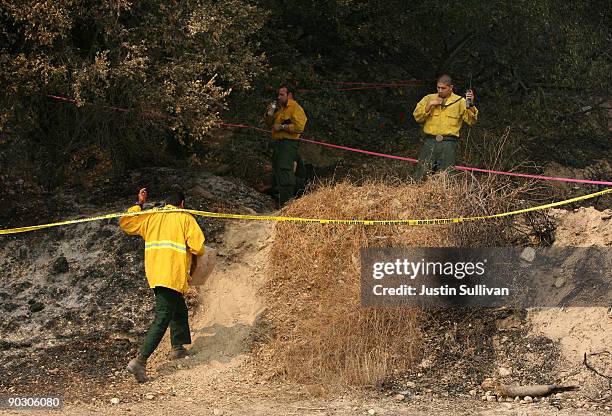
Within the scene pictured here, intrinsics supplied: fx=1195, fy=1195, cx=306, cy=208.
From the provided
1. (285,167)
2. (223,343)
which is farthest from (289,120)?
(223,343)

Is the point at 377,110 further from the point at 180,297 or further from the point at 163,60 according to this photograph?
the point at 180,297

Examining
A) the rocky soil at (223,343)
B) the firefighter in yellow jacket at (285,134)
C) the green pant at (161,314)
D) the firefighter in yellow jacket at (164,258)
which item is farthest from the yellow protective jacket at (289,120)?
the green pant at (161,314)

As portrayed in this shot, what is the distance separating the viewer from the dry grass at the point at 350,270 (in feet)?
36.4

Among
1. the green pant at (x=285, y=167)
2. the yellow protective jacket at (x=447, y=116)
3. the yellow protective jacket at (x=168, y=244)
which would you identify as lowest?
the yellow protective jacket at (x=168, y=244)

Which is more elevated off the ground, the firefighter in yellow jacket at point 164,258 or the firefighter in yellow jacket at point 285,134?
the firefighter in yellow jacket at point 285,134

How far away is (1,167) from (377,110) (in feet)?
23.0

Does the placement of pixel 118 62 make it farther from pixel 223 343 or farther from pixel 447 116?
pixel 447 116

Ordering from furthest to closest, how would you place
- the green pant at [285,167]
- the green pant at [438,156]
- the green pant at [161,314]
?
the green pant at [285,167] < the green pant at [438,156] < the green pant at [161,314]

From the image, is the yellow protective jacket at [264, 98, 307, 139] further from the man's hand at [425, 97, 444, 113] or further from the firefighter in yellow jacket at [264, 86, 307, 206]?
the man's hand at [425, 97, 444, 113]

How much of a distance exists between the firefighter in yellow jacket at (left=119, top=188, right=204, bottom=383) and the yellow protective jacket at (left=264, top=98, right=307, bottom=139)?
3.78 metres

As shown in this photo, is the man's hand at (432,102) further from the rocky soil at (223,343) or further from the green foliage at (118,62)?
the green foliage at (118,62)

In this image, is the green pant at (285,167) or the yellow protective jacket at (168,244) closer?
the yellow protective jacket at (168,244)

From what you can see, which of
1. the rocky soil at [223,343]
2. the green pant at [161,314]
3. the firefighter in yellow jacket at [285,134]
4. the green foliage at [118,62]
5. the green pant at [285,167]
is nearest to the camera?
the rocky soil at [223,343]

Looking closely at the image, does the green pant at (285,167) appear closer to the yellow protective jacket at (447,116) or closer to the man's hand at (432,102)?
the yellow protective jacket at (447,116)
